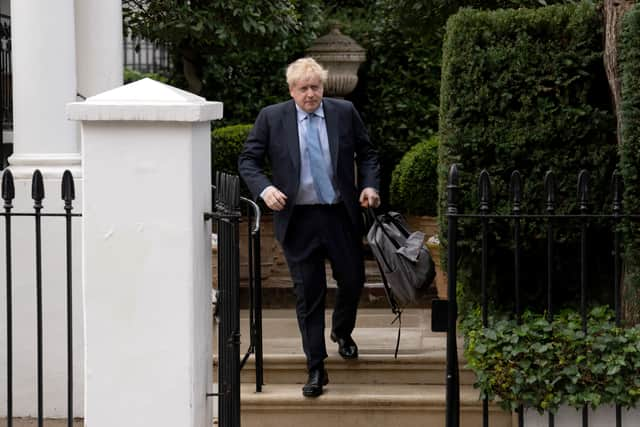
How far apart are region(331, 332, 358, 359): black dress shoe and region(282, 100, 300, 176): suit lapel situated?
40.7 inches

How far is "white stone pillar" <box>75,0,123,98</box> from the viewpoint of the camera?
26.6ft

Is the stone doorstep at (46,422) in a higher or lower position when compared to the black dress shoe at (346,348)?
lower

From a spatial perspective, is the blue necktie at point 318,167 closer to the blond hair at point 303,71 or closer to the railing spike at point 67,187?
the blond hair at point 303,71

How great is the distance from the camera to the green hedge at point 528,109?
6.59 meters

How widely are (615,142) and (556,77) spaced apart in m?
0.44

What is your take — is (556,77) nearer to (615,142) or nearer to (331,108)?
(615,142)

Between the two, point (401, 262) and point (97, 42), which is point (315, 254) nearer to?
point (401, 262)

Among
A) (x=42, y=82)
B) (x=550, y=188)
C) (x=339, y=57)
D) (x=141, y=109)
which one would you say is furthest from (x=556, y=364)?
(x=339, y=57)

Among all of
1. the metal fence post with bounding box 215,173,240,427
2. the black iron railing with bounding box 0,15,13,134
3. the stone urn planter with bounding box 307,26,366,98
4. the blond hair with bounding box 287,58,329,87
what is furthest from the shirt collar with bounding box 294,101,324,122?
the stone urn planter with bounding box 307,26,366,98

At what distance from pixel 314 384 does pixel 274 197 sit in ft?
3.20

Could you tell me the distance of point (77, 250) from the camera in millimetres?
7582

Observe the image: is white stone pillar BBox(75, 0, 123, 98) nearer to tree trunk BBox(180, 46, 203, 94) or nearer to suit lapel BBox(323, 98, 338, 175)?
suit lapel BBox(323, 98, 338, 175)

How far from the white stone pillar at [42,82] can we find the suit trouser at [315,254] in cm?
136

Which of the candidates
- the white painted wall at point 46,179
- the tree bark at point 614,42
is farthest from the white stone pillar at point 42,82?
the tree bark at point 614,42
